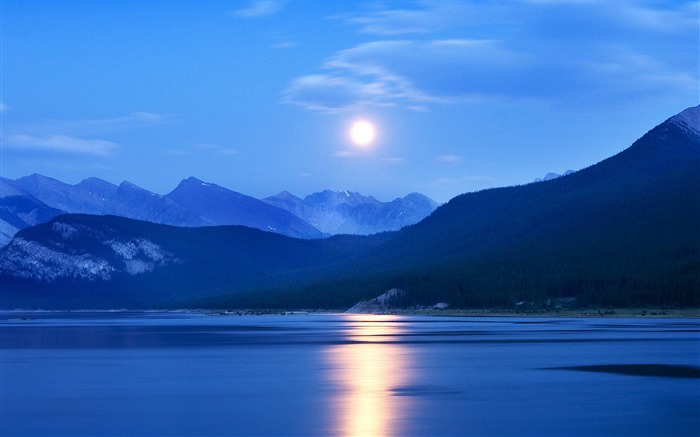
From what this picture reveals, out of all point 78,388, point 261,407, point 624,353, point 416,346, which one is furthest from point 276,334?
point 261,407

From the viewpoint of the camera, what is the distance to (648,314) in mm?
192625

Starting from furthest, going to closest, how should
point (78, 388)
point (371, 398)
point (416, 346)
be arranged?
point (416, 346) → point (78, 388) → point (371, 398)

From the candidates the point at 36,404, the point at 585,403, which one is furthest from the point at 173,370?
the point at 585,403

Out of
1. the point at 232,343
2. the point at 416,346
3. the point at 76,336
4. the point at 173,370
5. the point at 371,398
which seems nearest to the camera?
the point at 371,398

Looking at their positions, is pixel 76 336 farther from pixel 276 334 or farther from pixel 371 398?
pixel 371 398

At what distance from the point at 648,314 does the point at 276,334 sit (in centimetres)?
8315

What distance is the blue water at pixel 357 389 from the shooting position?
50375mm

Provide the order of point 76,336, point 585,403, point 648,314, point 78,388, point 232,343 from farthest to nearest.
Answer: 1. point 648,314
2. point 76,336
3. point 232,343
4. point 78,388
5. point 585,403

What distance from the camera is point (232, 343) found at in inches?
4508

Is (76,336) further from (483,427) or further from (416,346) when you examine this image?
(483,427)

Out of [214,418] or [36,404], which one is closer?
[214,418]

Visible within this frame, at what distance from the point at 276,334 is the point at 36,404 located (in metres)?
78.3

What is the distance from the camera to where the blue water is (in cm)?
5038

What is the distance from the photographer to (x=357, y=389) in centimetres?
6638
